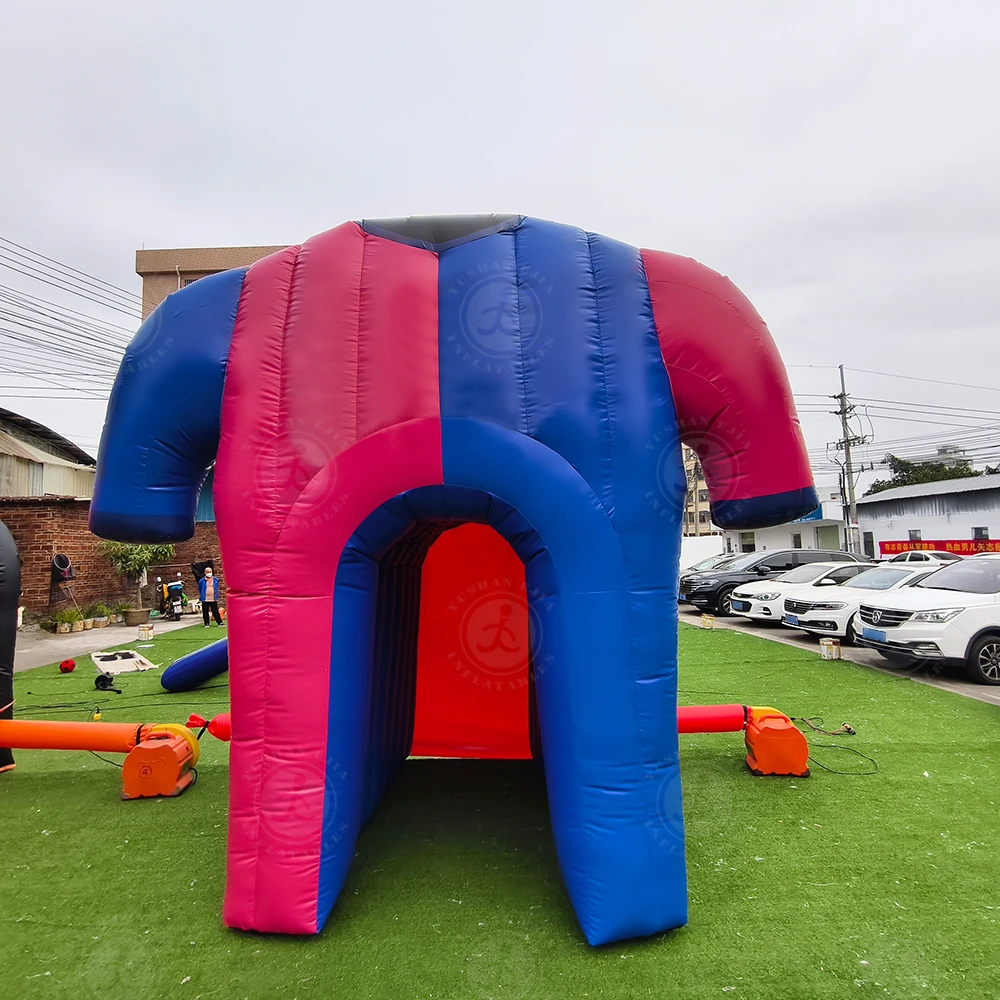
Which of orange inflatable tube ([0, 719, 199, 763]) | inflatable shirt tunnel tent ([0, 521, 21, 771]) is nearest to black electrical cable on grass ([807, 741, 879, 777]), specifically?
orange inflatable tube ([0, 719, 199, 763])

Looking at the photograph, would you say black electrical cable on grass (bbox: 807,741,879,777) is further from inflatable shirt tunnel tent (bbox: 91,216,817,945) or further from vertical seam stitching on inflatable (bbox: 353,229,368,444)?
vertical seam stitching on inflatable (bbox: 353,229,368,444)

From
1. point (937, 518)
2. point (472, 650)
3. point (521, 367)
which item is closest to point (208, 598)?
point (472, 650)

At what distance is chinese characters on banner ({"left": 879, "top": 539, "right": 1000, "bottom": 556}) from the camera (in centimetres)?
2318

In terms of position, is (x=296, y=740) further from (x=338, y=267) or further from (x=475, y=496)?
(x=338, y=267)

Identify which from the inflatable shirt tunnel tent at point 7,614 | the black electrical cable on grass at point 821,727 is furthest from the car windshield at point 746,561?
the inflatable shirt tunnel tent at point 7,614

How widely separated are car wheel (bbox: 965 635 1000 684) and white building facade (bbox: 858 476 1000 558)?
18.5 m

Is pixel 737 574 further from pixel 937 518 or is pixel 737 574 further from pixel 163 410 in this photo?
pixel 937 518

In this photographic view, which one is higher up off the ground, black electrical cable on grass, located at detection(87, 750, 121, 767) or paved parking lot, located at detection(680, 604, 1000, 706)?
paved parking lot, located at detection(680, 604, 1000, 706)

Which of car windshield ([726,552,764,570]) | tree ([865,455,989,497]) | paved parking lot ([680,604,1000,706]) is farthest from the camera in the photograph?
→ tree ([865,455,989,497])

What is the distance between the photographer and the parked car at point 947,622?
7.75 metres

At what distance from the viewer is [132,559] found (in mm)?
16156

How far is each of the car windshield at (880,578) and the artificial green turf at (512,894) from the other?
5482 mm

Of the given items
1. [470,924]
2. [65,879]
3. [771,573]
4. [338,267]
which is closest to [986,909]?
[470,924]

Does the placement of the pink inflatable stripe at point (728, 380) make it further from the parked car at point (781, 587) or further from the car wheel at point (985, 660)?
the parked car at point (781, 587)
